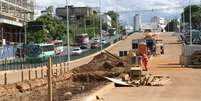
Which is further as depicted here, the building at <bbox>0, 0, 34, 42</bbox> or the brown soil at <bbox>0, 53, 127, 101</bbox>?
the building at <bbox>0, 0, 34, 42</bbox>

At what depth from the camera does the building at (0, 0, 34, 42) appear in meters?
132

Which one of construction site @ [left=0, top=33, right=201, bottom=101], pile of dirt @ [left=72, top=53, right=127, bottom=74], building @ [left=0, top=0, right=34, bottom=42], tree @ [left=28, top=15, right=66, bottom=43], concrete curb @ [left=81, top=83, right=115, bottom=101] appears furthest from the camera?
tree @ [left=28, top=15, right=66, bottom=43]

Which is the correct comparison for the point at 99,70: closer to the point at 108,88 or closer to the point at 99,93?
the point at 108,88

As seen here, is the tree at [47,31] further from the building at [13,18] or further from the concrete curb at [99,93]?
the concrete curb at [99,93]

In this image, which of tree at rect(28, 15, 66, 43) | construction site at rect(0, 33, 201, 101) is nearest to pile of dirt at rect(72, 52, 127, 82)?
construction site at rect(0, 33, 201, 101)

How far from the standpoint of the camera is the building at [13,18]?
13162 cm

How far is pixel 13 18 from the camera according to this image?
462 feet

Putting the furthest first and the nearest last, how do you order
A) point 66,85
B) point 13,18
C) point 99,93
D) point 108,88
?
point 13,18, point 66,85, point 108,88, point 99,93

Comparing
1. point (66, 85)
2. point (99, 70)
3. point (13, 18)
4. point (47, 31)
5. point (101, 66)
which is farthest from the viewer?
point (47, 31)

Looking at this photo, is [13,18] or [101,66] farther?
[13,18]

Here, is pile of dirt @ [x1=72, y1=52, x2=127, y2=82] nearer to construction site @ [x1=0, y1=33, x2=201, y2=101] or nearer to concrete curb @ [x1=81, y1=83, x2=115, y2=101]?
construction site @ [x1=0, y1=33, x2=201, y2=101]

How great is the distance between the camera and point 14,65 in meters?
59.7

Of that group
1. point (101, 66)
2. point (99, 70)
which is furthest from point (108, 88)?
point (101, 66)

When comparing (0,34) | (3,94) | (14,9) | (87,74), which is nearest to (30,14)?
(14,9)
